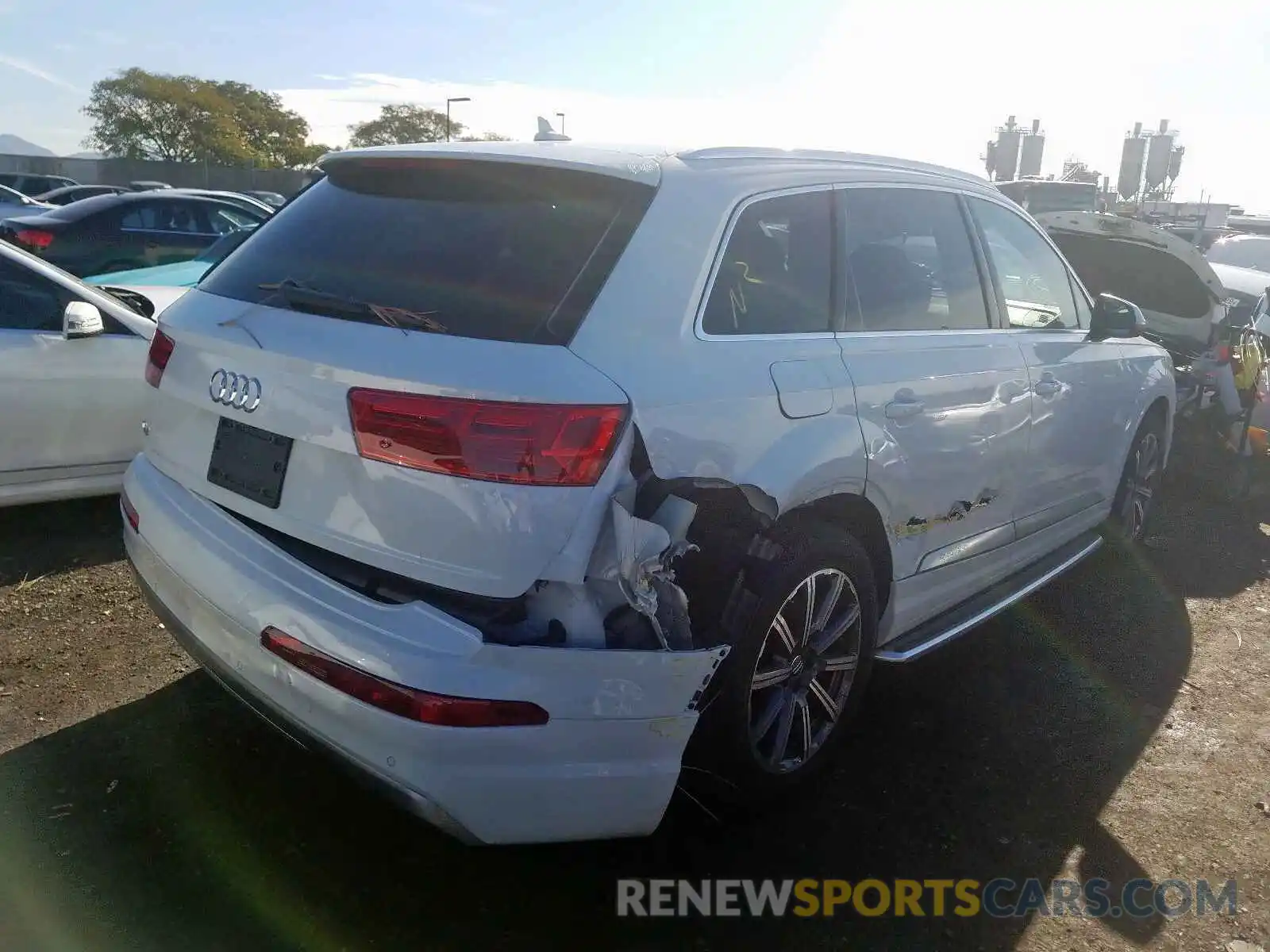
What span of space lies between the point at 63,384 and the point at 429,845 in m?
3.18

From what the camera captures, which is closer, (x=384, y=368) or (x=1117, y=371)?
(x=384, y=368)

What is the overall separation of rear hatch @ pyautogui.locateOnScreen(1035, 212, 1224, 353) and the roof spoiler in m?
4.69

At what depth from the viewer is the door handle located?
3.11 metres

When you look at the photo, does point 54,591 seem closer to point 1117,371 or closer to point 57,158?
point 1117,371

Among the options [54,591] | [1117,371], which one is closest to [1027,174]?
[1117,371]

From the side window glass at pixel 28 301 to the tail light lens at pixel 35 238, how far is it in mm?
6114

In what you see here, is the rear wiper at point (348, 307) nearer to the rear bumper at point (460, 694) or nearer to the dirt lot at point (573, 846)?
the rear bumper at point (460, 694)

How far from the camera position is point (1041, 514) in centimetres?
430

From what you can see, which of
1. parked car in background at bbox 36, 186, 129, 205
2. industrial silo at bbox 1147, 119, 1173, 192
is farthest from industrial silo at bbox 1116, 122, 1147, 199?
parked car in background at bbox 36, 186, 129, 205

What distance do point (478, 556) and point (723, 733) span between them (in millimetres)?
918

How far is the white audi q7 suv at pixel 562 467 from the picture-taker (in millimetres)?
2166

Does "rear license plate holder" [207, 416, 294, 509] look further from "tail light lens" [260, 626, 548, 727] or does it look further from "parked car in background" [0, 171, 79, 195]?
"parked car in background" [0, 171, 79, 195]

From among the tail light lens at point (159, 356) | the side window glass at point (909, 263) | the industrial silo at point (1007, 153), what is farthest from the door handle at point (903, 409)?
the industrial silo at point (1007, 153)

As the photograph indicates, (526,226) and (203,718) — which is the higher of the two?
(526,226)
